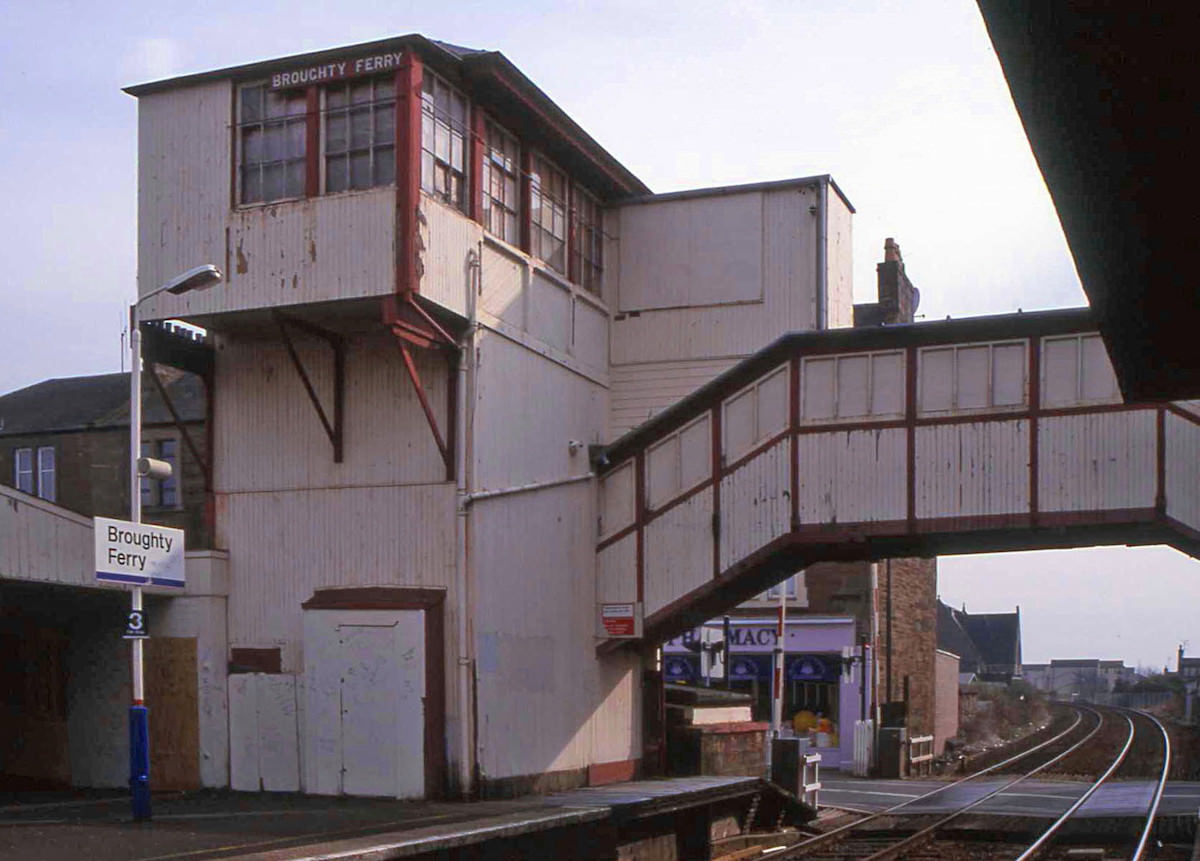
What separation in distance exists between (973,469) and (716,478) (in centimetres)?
306

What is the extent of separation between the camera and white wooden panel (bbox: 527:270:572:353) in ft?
57.7

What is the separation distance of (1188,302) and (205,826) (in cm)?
953

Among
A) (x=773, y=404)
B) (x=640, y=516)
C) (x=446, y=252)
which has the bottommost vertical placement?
(x=640, y=516)

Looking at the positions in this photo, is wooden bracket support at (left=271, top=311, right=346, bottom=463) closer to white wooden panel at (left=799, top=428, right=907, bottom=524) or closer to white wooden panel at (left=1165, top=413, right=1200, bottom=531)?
white wooden panel at (left=799, top=428, right=907, bottom=524)

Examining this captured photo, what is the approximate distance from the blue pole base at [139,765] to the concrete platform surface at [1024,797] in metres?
12.7

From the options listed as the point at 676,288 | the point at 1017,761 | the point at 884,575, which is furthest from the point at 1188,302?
the point at 1017,761

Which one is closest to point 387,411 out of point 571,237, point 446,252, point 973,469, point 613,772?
point 446,252

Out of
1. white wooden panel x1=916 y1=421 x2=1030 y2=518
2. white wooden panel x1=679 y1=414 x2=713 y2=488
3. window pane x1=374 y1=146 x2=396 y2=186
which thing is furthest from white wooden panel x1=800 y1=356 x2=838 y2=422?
window pane x1=374 y1=146 x2=396 y2=186

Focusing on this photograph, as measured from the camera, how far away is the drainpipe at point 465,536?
1509 centimetres

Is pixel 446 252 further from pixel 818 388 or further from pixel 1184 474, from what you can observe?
pixel 1184 474

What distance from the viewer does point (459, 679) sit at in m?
15.2

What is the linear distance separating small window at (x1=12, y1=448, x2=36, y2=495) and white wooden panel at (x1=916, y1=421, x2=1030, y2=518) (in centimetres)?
1983

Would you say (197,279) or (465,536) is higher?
(197,279)

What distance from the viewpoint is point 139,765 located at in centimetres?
1250
